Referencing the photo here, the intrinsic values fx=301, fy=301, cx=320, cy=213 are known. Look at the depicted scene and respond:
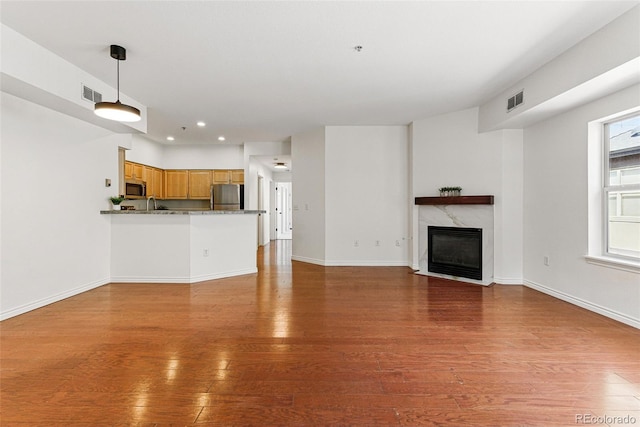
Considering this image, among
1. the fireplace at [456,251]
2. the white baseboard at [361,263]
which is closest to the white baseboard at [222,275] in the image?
the white baseboard at [361,263]

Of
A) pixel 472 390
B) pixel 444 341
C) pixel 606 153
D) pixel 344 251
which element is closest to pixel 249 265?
pixel 344 251

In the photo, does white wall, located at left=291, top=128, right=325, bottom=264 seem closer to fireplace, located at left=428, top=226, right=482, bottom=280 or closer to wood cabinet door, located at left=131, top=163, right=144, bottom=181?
fireplace, located at left=428, top=226, right=482, bottom=280

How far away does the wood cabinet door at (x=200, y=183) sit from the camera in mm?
7723

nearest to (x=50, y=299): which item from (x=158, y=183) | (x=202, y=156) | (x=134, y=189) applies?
(x=134, y=189)

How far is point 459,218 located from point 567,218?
1.42m

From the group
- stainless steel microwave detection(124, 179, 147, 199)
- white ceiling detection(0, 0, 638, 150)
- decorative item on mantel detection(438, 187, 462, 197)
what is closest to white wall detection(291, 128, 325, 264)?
white ceiling detection(0, 0, 638, 150)

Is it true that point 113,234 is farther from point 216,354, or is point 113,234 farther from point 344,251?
point 344,251

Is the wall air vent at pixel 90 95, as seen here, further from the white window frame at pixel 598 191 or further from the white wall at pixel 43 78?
the white window frame at pixel 598 191

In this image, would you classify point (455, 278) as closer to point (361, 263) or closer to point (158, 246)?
point (361, 263)

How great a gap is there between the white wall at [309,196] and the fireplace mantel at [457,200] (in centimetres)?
194

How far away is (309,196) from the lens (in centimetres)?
625

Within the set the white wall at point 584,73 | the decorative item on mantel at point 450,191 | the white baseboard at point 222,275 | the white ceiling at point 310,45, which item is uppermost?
the white ceiling at point 310,45

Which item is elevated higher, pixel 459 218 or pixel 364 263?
pixel 459 218

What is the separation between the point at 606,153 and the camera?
10.9 ft
